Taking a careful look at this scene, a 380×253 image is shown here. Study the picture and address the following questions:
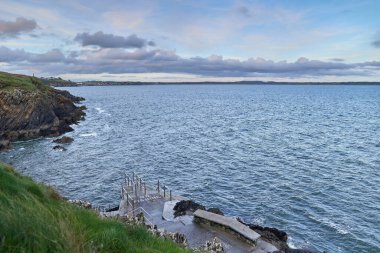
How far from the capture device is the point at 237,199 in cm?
3453

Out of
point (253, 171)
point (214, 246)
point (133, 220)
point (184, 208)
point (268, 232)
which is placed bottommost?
point (253, 171)

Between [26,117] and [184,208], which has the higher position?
[26,117]

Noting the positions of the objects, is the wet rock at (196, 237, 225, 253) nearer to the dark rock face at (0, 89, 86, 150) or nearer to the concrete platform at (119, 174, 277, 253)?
the concrete platform at (119, 174, 277, 253)

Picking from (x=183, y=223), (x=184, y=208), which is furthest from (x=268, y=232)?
(x=184, y=208)

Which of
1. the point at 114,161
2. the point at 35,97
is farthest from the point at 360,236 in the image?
the point at 35,97

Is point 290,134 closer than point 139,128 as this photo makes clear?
Yes

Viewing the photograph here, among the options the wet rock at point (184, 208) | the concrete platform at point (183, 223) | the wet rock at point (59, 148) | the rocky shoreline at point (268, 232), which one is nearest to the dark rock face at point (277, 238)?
the rocky shoreline at point (268, 232)

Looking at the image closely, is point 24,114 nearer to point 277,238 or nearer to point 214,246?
point 277,238

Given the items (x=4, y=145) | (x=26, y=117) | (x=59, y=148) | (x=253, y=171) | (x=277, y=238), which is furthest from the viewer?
(x=26, y=117)

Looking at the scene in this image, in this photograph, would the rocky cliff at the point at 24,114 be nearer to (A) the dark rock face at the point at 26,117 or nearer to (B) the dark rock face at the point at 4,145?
(A) the dark rock face at the point at 26,117

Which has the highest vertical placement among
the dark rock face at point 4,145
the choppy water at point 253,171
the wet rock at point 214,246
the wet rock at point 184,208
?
the wet rock at point 214,246

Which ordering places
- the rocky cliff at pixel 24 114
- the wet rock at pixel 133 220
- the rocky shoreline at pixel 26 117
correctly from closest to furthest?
1. the wet rock at pixel 133 220
2. the rocky shoreline at pixel 26 117
3. the rocky cliff at pixel 24 114

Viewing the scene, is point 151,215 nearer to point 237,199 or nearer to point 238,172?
point 237,199

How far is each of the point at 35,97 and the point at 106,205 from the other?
50432 millimetres
